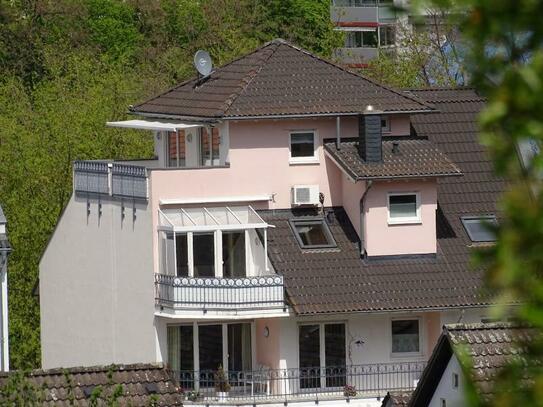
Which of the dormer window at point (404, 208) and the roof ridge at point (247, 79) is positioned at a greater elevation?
the roof ridge at point (247, 79)

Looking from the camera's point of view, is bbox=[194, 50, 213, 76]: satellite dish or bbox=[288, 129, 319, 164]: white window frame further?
bbox=[194, 50, 213, 76]: satellite dish

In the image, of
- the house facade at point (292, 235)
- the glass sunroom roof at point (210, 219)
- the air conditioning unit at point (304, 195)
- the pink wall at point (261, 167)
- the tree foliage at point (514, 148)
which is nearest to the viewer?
the tree foliage at point (514, 148)

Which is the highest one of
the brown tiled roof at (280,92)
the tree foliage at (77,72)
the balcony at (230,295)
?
the tree foliage at (77,72)

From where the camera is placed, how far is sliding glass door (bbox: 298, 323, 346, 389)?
122ft

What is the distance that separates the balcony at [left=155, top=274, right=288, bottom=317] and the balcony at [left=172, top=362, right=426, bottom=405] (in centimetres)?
121

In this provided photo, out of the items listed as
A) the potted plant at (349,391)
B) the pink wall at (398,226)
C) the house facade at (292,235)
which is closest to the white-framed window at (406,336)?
the house facade at (292,235)

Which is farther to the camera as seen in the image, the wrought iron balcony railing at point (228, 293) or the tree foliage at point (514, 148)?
the wrought iron balcony railing at point (228, 293)

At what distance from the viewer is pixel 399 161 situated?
125ft

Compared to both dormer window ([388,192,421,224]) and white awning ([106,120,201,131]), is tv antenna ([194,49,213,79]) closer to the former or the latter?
white awning ([106,120,201,131])

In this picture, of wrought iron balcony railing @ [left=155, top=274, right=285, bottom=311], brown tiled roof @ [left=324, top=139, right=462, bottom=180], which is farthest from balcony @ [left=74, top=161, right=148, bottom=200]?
brown tiled roof @ [left=324, top=139, right=462, bottom=180]

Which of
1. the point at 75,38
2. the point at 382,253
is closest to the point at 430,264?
the point at 382,253

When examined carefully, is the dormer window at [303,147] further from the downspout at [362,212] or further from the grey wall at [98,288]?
the grey wall at [98,288]

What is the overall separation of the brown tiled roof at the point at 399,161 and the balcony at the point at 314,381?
11.7 feet

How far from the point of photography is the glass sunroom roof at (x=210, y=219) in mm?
37375
